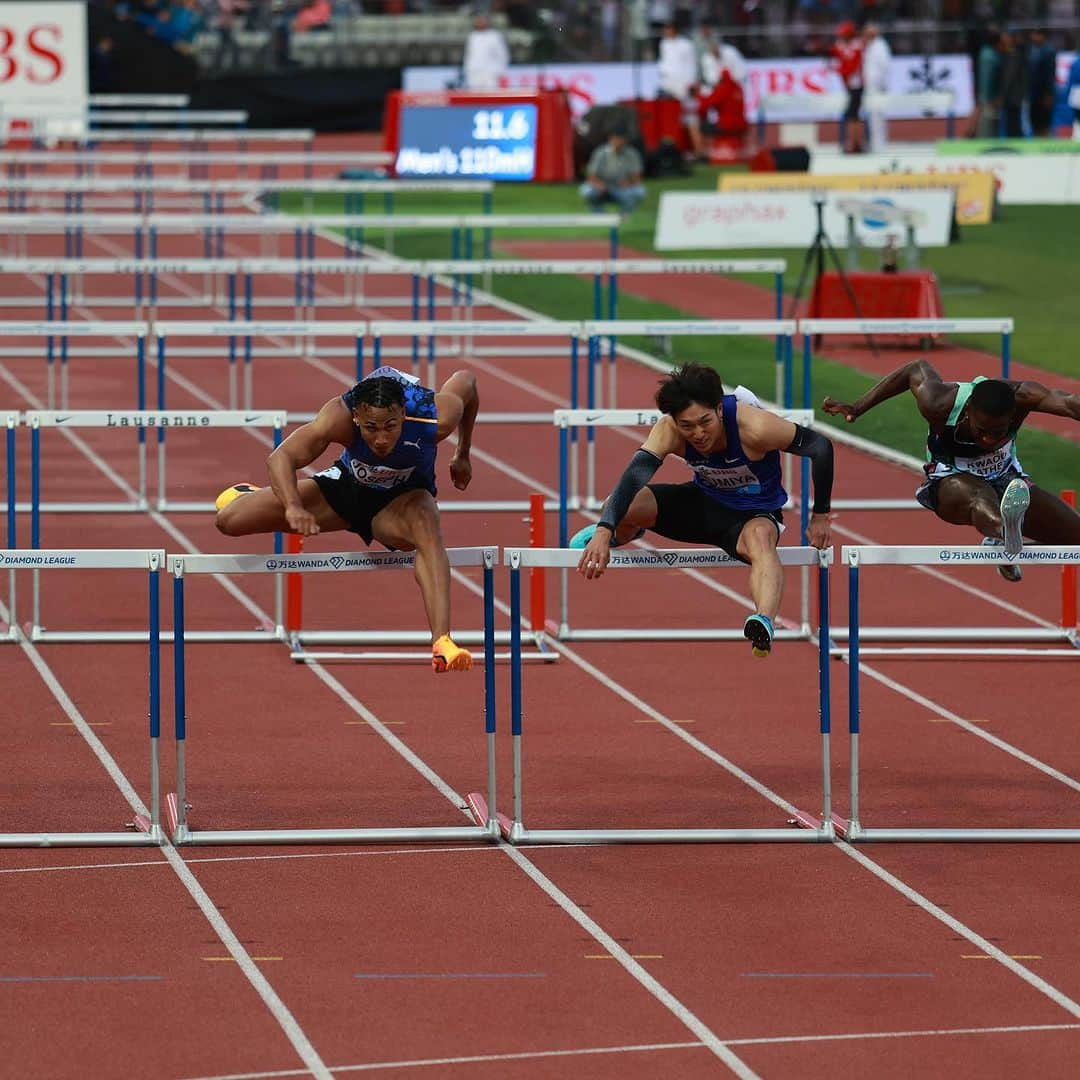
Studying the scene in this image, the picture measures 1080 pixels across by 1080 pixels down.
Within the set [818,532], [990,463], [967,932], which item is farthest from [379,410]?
[967,932]

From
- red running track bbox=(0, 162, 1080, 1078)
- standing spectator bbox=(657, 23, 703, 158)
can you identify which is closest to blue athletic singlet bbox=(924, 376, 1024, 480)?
red running track bbox=(0, 162, 1080, 1078)

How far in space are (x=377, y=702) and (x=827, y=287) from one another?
11.0 meters

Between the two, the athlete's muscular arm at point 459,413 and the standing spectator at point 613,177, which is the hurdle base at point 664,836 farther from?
the standing spectator at point 613,177

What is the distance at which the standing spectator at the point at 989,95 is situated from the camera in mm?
36500

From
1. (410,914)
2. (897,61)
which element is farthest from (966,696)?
(897,61)

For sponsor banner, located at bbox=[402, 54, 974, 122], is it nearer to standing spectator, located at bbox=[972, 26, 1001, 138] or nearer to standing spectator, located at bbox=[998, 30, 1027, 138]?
standing spectator, located at bbox=[972, 26, 1001, 138]

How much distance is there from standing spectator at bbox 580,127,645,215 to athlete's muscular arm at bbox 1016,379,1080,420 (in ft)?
65.0

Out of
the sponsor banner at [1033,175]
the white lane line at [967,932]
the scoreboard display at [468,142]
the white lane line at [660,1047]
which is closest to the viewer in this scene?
the white lane line at [660,1047]

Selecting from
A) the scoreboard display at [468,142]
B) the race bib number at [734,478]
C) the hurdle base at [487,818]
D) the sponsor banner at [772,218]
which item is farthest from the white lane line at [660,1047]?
the scoreboard display at [468,142]

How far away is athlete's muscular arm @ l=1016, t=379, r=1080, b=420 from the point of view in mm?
9117

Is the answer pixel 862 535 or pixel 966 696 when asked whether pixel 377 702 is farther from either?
pixel 862 535

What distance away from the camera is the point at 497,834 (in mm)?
9016

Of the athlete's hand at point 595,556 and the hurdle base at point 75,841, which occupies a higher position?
the athlete's hand at point 595,556

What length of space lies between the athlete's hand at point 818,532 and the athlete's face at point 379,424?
1.50m
